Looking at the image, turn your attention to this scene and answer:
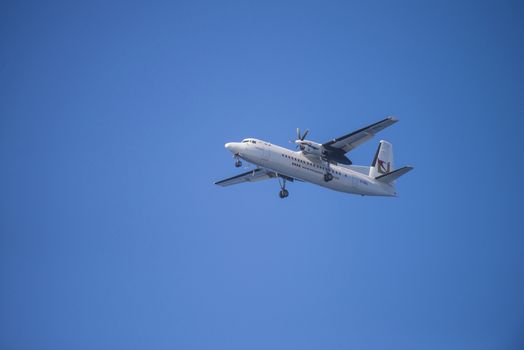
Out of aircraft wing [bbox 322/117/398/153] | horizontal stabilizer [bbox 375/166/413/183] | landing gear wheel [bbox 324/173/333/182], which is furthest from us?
horizontal stabilizer [bbox 375/166/413/183]

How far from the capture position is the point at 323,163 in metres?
29.9

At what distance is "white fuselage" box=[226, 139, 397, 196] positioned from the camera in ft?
93.6

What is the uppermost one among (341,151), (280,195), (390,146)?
(390,146)

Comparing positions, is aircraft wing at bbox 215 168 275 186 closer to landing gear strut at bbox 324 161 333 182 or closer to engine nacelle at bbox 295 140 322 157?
engine nacelle at bbox 295 140 322 157

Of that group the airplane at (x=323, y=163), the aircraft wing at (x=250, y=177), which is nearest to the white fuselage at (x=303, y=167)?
the airplane at (x=323, y=163)

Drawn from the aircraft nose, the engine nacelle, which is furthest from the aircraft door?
the engine nacelle

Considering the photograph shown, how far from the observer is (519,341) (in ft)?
222

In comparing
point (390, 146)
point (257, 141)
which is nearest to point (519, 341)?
point (390, 146)

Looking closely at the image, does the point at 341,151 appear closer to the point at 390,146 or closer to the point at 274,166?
the point at 274,166

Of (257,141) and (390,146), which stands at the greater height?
(390,146)

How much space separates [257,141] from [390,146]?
11368mm

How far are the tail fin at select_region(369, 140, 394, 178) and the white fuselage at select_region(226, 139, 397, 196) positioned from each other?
5.78 ft

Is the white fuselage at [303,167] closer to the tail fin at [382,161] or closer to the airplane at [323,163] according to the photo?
the airplane at [323,163]

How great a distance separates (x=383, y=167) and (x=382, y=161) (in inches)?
19.7
